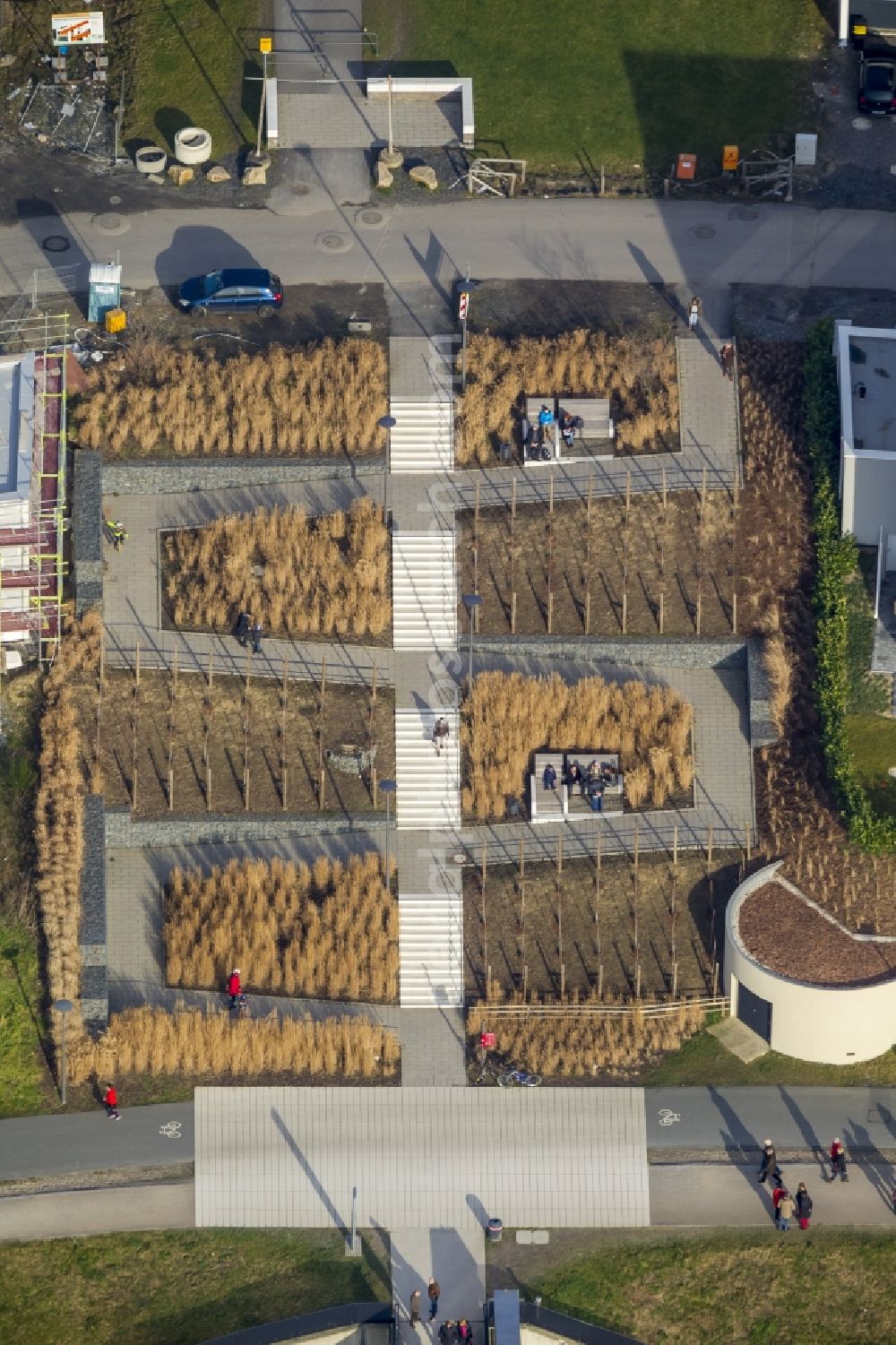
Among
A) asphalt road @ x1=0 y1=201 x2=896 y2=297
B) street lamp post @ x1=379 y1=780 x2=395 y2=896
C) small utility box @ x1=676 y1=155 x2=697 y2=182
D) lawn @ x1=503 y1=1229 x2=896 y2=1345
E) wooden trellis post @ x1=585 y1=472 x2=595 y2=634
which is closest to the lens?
lawn @ x1=503 y1=1229 x2=896 y2=1345

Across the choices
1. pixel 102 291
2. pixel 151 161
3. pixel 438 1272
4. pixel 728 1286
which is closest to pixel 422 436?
pixel 102 291

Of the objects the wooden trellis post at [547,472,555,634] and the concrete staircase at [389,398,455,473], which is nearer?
the wooden trellis post at [547,472,555,634]

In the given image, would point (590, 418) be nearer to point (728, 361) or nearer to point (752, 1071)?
point (728, 361)

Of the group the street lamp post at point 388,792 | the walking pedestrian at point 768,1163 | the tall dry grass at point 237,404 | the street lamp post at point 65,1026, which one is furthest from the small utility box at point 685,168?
the street lamp post at point 65,1026

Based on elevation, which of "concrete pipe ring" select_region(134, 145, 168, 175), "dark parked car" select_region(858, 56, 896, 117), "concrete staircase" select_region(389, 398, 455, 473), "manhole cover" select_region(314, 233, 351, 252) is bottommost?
"concrete staircase" select_region(389, 398, 455, 473)

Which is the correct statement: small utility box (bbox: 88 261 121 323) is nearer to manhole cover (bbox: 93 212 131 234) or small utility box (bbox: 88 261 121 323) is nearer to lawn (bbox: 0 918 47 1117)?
manhole cover (bbox: 93 212 131 234)

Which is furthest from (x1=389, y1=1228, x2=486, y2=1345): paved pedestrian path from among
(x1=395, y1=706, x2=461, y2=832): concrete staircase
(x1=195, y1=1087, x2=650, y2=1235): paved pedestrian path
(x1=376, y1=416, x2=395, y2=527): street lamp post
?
(x1=376, y1=416, x2=395, y2=527): street lamp post
